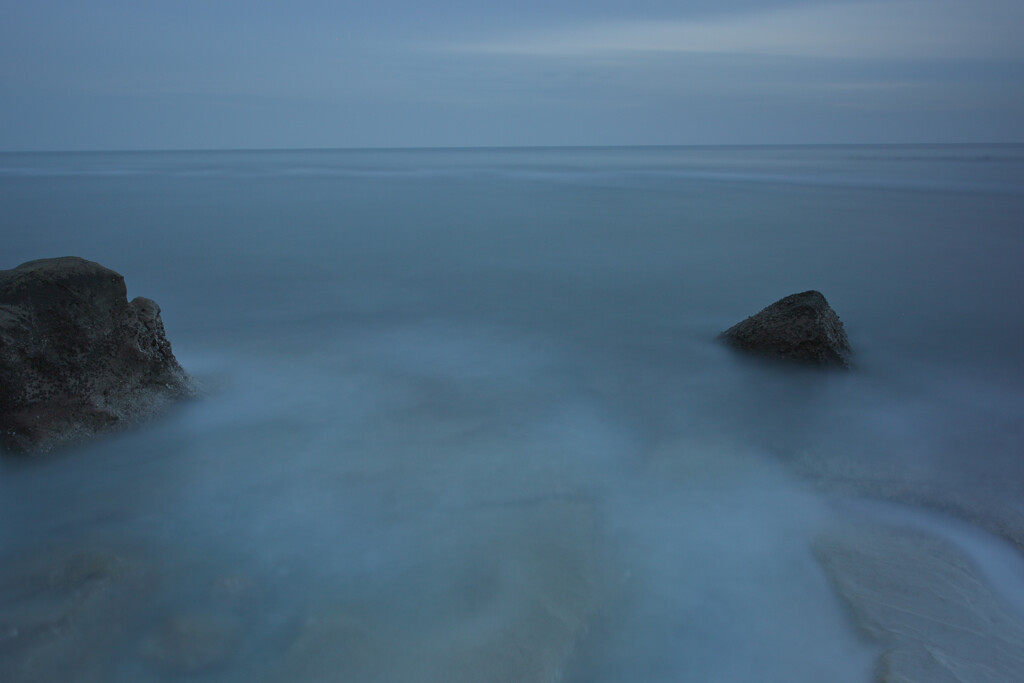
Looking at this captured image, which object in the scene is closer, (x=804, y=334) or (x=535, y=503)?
(x=535, y=503)

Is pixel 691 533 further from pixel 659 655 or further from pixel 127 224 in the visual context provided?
pixel 127 224

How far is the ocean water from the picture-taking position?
2.46m

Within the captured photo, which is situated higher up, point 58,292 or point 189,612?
point 58,292

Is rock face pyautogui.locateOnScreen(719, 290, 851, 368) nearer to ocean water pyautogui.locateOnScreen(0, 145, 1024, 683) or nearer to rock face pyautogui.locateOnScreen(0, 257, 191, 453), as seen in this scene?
ocean water pyautogui.locateOnScreen(0, 145, 1024, 683)

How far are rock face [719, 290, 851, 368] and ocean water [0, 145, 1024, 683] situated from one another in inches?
8.0

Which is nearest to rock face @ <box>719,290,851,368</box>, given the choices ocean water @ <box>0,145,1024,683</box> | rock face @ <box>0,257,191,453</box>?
ocean water @ <box>0,145,1024,683</box>

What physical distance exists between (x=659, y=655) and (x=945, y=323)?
5.81 m

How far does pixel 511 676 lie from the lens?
2.34 metres

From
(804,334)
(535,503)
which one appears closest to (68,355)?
(535,503)

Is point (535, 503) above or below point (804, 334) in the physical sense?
below

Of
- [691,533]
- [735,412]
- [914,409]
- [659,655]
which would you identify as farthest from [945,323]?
[659,655]

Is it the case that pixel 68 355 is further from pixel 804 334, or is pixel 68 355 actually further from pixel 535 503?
pixel 804 334

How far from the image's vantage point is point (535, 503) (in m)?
3.38

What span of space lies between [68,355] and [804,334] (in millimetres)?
4964
